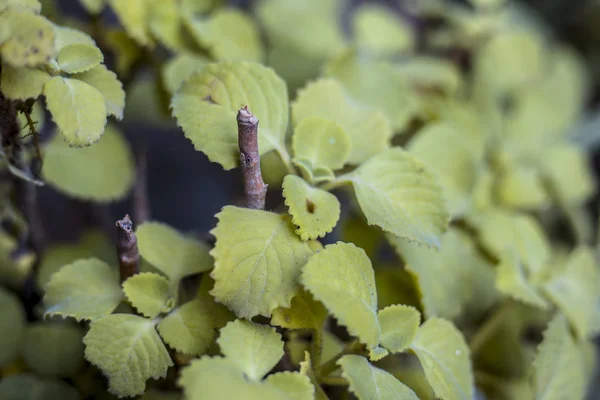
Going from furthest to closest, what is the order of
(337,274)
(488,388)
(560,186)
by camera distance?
(560,186), (488,388), (337,274)

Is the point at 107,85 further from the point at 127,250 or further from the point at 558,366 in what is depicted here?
the point at 558,366

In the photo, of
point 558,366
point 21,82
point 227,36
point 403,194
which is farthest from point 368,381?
point 227,36

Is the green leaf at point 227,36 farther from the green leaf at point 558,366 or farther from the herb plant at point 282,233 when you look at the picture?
the green leaf at point 558,366

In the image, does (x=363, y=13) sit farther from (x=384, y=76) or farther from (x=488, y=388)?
(x=488, y=388)

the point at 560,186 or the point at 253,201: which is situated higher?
the point at 253,201

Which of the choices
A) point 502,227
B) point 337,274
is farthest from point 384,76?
point 337,274

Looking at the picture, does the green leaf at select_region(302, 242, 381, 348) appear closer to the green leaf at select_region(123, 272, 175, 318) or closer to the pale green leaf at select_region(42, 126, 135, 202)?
the green leaf at select_region(123, 272, 175, 318)
